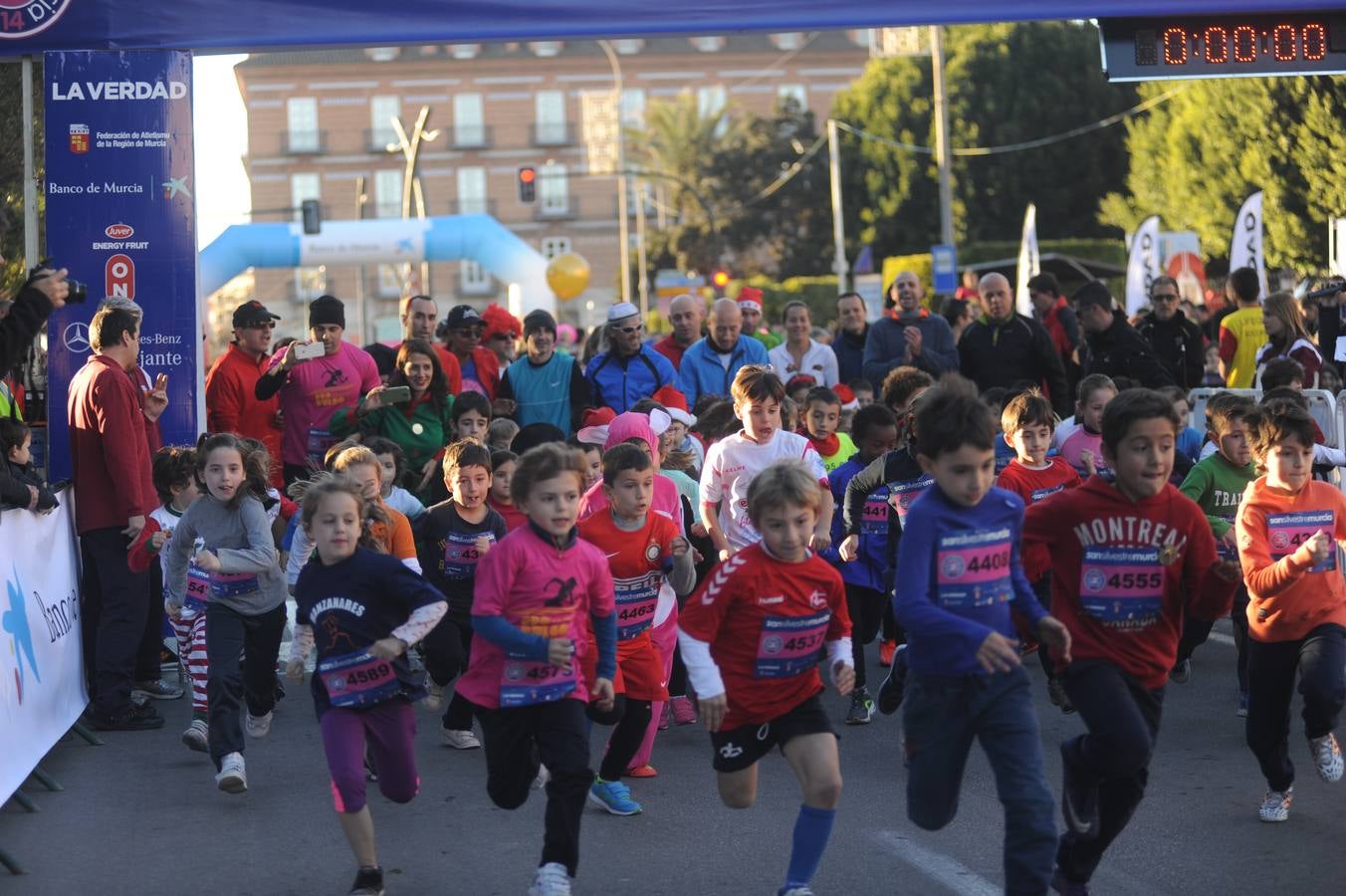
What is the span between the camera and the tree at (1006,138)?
60625 mm

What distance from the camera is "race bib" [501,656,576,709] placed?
6.16 m

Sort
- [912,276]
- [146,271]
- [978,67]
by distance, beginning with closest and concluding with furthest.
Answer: [146,271] < [912,276] < [978,67]

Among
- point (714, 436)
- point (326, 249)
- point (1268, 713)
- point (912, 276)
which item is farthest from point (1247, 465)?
point (326, 249)

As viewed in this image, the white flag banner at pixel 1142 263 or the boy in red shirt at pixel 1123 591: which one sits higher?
the white flag banner at pixel 1142 263

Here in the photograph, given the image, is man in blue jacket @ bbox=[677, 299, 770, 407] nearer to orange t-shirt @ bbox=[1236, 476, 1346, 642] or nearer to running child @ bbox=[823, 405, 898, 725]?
running child @ bbox=[823, 405, 898, 725]

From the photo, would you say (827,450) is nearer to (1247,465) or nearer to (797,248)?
(1247,465)

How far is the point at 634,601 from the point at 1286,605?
2599 millimetres

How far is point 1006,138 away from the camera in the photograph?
61.3 meters

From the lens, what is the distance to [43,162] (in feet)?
36.1

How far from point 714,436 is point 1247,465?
114 inches

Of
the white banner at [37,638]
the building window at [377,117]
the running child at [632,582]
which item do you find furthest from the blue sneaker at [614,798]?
the building window at [377,117]

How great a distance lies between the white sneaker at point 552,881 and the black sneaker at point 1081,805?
1.67 metres

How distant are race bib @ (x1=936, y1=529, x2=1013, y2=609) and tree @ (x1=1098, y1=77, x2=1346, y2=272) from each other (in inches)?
1071

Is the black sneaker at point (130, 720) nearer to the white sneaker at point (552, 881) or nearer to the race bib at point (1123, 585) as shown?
the white sneaker at point (552, 881)
